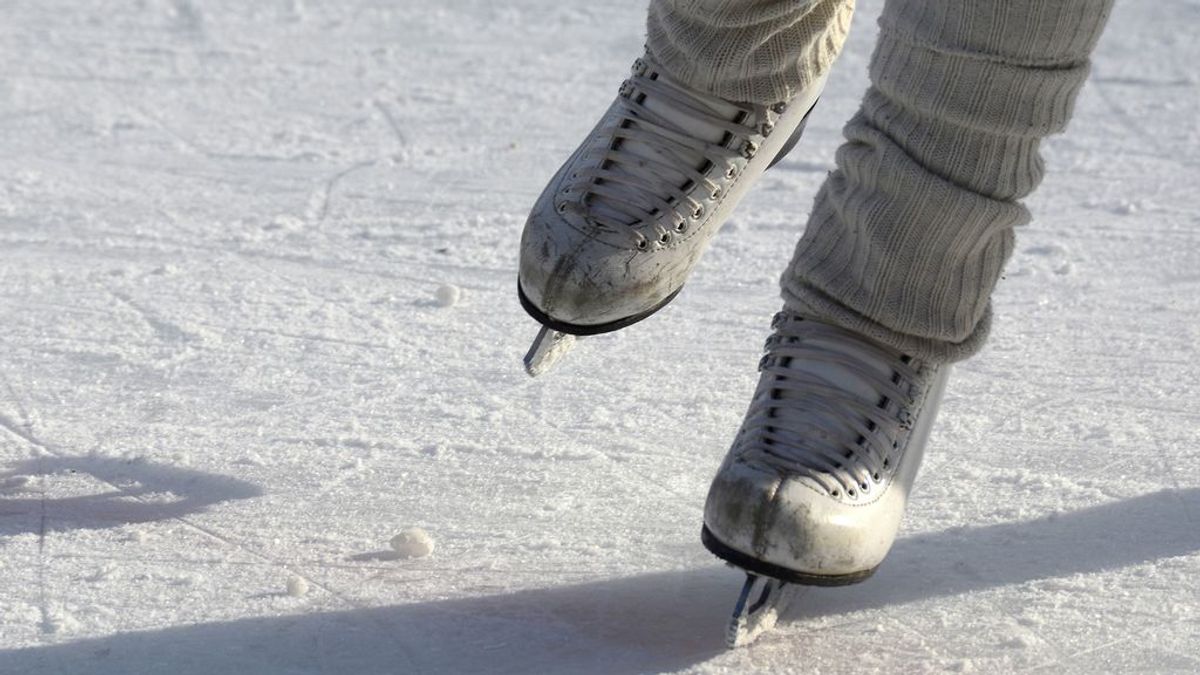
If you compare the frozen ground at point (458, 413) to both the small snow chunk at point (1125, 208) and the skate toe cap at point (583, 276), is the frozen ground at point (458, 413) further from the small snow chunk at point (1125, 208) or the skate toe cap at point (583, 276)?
the skate toe cap at point (583, 276)

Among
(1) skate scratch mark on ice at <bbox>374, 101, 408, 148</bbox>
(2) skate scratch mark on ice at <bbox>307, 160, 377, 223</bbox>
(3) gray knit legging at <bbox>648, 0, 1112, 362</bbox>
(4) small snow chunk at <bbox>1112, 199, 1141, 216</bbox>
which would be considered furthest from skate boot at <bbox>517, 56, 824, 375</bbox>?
(1) skate scratch mark on ice at <bbox>374, 101, 408, 148</bbox>

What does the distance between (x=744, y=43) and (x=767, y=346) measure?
28cm

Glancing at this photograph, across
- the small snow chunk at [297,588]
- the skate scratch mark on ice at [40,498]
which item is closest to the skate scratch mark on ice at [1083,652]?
the small snow chunk at [297,588]

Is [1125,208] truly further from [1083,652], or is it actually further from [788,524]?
[788,524]

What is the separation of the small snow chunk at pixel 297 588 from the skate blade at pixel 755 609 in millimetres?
358

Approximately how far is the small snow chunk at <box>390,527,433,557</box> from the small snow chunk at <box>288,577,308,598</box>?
0.10m

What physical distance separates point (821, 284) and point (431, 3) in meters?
2.32

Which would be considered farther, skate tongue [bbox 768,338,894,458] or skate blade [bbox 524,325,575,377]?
skate blade [bbox 524,325,575,377]

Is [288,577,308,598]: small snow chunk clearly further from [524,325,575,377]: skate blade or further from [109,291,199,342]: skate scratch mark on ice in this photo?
[109,291,199,342]: skate scratch mark on ice

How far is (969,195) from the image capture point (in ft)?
4.09

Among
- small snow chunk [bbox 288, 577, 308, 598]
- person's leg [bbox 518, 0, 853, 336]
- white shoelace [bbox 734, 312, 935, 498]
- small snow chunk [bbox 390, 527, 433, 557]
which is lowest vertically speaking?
small snow chunk [bbox 288, 577, 308, 598]

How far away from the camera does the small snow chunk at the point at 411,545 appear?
1.40 m

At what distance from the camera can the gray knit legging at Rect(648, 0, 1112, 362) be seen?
1.21m

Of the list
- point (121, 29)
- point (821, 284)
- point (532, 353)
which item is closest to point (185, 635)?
point (532, 353)
